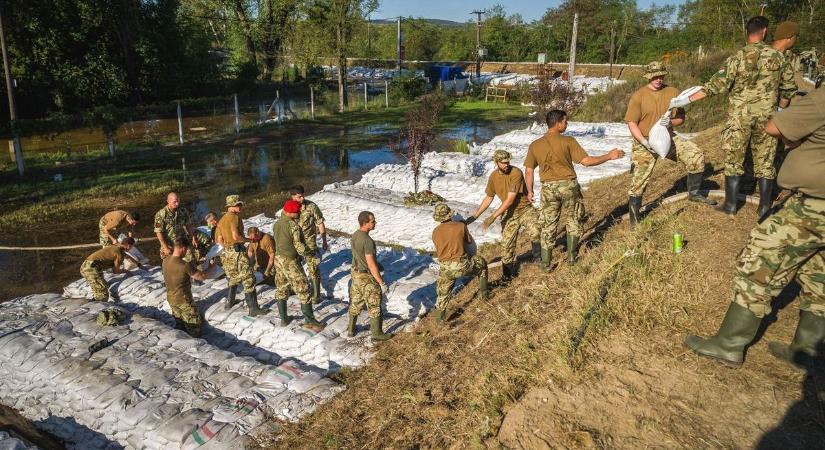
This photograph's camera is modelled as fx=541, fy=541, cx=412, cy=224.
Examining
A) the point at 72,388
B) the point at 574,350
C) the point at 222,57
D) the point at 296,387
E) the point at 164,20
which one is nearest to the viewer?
the point at 574,350

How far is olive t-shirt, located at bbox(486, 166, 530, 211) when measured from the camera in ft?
20.5

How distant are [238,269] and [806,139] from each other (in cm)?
626

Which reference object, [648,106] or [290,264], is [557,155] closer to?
[648,106]

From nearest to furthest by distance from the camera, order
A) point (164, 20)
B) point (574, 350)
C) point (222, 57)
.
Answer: point (574, 350), point (164, 20), point (222, 57)

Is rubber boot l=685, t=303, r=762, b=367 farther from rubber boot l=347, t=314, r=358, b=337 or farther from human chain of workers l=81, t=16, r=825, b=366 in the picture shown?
rubber boot l=347, t=314, r=358, b=337

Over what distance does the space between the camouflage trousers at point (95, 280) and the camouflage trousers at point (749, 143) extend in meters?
8.28

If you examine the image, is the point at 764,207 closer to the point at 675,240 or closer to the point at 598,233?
the point at 675,240

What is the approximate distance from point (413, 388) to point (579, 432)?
5.83 feet

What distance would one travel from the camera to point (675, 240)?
17.6ft

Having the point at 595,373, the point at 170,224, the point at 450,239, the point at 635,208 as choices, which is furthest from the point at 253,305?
the point at 635,208

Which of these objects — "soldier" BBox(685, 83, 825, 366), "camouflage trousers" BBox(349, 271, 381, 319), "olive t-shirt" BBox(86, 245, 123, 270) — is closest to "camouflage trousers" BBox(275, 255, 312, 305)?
"camouflage trousers" BBox(349, 271, 381, 319)

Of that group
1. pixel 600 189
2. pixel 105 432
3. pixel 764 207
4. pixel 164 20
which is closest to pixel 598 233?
pixel 764 207

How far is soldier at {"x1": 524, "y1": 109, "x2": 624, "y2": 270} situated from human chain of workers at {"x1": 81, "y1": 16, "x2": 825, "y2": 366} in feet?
0.04

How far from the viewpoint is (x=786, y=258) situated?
341 cm
